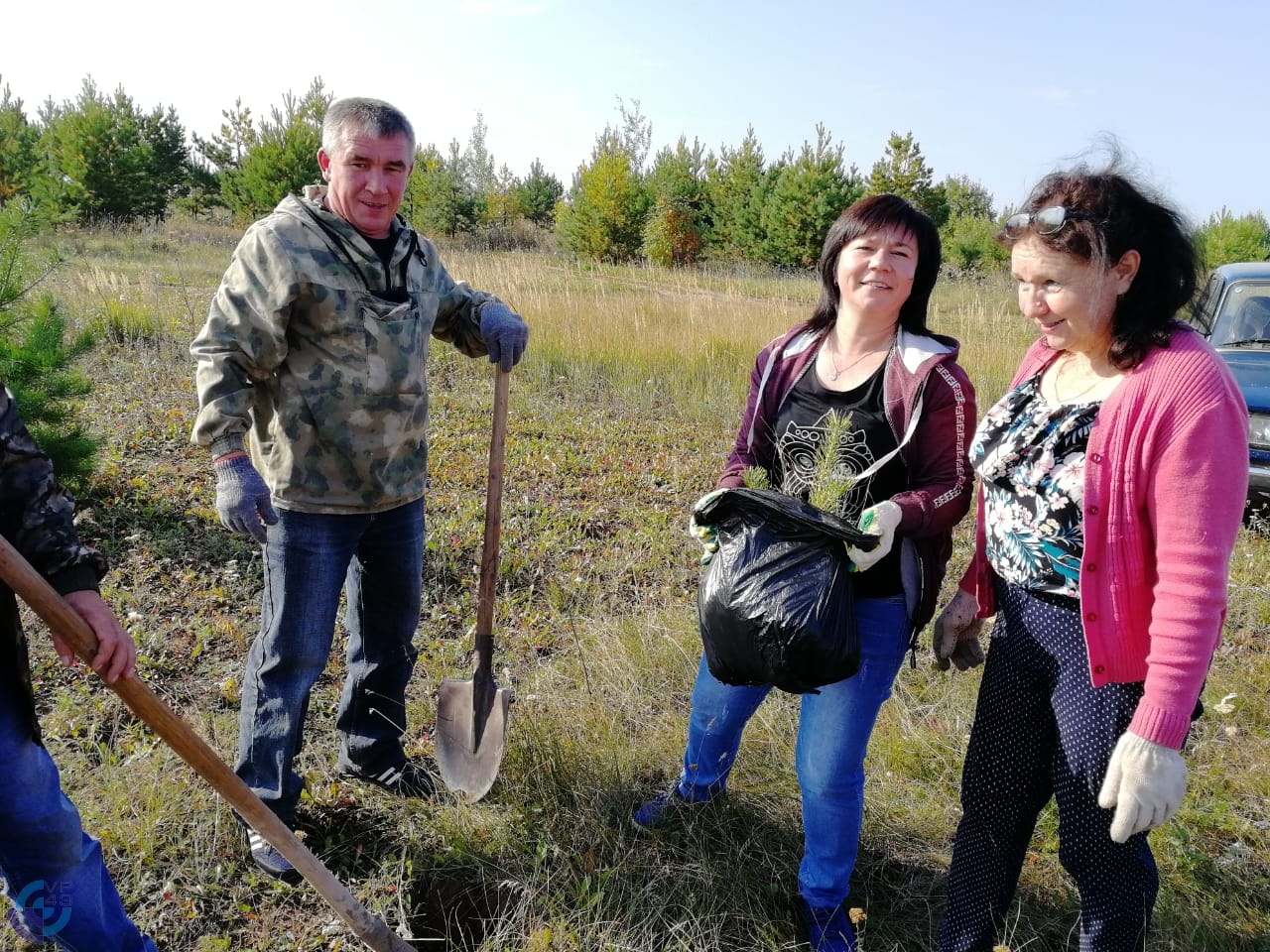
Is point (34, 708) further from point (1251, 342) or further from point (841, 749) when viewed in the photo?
point (1251, 342)

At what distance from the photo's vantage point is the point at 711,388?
757cm

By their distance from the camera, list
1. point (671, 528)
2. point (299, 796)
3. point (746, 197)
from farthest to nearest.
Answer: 1. point (746, 197)
2. point (671, 528)
3. point (299, 796)

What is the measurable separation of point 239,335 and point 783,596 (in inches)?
55.8

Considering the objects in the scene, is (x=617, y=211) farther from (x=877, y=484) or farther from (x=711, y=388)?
(x=877, y=484)

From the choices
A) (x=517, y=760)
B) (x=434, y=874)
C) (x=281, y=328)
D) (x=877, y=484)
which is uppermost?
(x=281, y=328)

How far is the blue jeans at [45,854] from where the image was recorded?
148 centimetres

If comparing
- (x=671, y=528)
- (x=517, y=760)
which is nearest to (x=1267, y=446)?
(x=671, y=528)

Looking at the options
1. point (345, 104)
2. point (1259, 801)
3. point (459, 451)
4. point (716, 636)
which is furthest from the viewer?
point (459, 451)

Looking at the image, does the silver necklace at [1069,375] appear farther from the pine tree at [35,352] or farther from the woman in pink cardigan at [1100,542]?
the pine tree at [35,352]

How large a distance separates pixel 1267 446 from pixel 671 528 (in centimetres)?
347

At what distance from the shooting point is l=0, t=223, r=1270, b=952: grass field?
209cm

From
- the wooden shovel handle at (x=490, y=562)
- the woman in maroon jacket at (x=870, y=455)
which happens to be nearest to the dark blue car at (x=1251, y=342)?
the woman in maroon jacket at (x=870, y=455)

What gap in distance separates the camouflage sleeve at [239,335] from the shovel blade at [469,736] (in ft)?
3.26

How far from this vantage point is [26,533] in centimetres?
152
